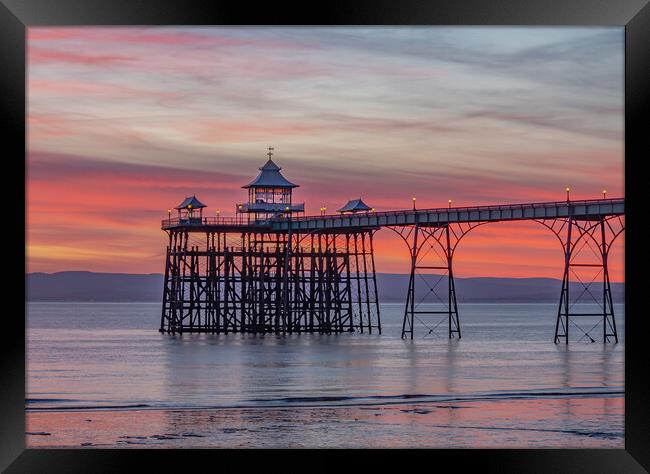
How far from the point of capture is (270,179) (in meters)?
79.2

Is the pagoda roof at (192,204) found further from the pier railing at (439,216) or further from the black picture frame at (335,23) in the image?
the black picture frame at (335,23)

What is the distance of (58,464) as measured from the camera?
15023mm

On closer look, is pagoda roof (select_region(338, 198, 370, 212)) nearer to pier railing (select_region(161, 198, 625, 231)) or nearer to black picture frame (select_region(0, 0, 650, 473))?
pier railing (select_region(161, 198, 625, 231))

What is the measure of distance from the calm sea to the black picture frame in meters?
10.8

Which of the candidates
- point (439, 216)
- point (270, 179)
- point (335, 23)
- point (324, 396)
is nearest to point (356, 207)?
point (270, 179)

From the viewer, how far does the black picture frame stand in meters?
14.6

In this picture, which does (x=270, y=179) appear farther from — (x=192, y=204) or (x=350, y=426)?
(x=350, y=426)

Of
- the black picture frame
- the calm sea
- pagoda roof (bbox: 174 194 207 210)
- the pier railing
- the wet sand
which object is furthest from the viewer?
pagoda roof (bbox: 174 194 207 210)

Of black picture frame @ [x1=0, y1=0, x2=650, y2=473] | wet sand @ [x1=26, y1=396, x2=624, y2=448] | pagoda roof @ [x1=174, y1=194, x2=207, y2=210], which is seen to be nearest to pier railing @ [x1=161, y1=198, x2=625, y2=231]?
pagoda roof @ [x1=174, y1=194, x2=207, y2=210]

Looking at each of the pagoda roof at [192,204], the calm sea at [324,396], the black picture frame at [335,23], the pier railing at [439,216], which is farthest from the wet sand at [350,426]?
the pagoda roof at [192,204]

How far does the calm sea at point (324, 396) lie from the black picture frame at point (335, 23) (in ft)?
A: 35.5

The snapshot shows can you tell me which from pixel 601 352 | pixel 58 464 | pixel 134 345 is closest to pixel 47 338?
pixel 134 345

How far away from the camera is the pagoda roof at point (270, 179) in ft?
259
